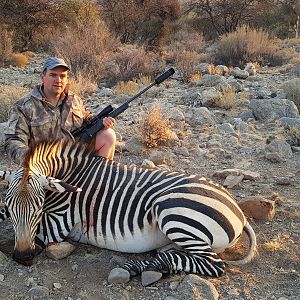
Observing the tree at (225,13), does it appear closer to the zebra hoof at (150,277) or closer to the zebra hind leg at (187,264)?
the zebra hind leg at (187,264)

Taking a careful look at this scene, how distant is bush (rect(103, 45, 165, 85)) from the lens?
1283 cm

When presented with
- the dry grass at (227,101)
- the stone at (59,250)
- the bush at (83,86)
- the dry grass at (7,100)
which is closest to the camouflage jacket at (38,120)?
the stone at (59,250)

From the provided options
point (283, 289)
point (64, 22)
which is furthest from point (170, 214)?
point (64, 22)

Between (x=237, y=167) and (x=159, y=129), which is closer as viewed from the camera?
(x=237, y=167)

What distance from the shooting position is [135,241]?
402 centimetres

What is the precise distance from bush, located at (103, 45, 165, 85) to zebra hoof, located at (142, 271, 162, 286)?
9023 millimetres

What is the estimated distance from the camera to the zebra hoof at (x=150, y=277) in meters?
3.67

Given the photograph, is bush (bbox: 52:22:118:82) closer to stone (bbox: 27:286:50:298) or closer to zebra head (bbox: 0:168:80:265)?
zebra head (bbox: 0:168:80:265)

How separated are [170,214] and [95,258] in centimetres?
79

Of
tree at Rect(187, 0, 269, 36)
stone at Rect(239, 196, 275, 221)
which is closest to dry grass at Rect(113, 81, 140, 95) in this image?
stone at Rect(239, 196, 275, 221)

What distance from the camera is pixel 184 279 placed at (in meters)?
3.63

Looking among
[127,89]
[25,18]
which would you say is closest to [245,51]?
[127,89]

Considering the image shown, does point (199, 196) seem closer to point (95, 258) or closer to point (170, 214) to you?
point (170, 214)

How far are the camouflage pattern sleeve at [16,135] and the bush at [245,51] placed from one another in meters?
11.1
